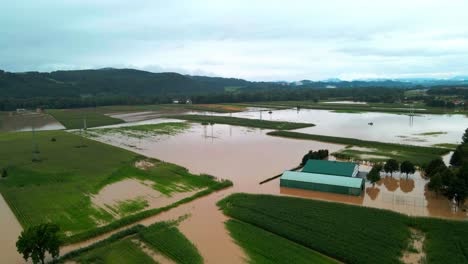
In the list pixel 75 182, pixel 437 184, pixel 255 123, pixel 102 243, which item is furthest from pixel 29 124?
pixel 437 184

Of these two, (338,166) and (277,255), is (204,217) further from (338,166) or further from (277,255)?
(338,166)

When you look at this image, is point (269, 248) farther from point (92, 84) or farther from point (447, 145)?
point (92, 84)

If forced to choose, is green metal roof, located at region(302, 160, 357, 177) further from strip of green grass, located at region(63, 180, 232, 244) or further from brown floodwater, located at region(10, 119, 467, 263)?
strip of green grass, located at region(63, 180, 232, 244)

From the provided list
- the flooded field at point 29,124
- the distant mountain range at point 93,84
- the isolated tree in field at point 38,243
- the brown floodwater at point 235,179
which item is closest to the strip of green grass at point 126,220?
the brown floodwater at point 235,179

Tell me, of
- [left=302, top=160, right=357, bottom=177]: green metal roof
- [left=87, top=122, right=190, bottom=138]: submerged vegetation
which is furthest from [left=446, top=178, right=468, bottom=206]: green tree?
[left=87, top=122, right=190, bottom=138]: submerged vegetation

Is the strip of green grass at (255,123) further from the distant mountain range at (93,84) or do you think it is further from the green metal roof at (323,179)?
the distant mountain range at (93,84)

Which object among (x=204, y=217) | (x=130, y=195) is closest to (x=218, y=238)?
(x=204, y=217)
